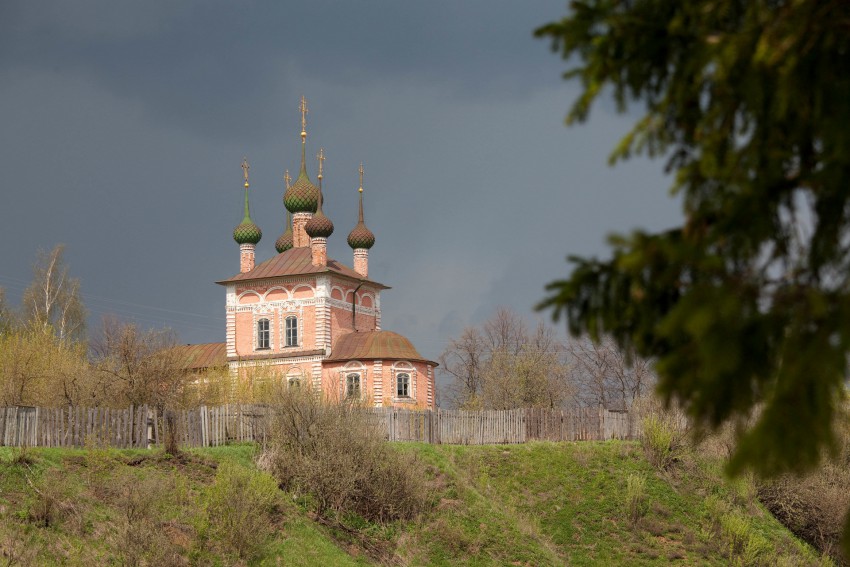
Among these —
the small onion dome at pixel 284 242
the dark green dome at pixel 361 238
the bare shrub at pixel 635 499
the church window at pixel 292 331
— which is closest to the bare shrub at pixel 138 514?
the bare shrub at pixel 635 499

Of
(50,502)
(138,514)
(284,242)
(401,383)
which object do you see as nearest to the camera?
(50,502)

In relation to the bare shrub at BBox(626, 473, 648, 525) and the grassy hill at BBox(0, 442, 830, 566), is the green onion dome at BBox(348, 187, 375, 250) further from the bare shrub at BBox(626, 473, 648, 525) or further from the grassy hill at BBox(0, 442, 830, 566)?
the bare shrub at BBox(626, 473, 648, 525)

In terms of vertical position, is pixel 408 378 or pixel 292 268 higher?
pixel 292 268

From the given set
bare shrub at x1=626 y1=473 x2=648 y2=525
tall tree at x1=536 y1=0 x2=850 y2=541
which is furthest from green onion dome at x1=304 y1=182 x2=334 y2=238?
tall tree at x1=536 y1=0 x2=850 y2=541

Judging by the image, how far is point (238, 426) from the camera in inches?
1080

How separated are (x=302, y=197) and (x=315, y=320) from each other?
700 cm

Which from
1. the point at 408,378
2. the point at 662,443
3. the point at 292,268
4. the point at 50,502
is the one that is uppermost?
the point at 292,268

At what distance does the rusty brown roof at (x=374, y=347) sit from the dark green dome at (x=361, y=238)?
5.24m

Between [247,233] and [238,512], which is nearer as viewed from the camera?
[238,512]

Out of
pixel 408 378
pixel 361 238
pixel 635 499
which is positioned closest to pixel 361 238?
pixel 361 238

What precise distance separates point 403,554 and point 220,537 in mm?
4706

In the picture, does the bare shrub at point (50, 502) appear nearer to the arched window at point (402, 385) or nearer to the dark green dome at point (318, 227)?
the arched window at point (402, 385)

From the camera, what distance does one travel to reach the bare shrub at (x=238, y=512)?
765 inches

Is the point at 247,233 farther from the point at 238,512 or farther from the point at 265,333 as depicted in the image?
the point at 238,512
